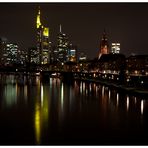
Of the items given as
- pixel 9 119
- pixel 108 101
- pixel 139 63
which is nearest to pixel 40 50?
pixel 139 63

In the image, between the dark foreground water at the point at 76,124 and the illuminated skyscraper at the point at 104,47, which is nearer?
the dark foreground water at the point at 76,124

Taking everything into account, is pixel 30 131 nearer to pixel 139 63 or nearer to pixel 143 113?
pixel 143 113

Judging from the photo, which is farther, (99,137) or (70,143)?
(99,137)

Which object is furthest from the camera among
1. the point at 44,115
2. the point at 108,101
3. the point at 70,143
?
the point at 108,101

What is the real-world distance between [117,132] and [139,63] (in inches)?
2390

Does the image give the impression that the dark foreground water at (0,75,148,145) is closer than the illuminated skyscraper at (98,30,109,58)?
Yes

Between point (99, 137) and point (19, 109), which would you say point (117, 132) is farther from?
point (19, 109)

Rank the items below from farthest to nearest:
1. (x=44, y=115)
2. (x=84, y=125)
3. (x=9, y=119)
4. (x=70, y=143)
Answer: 1. (x=44, y=115)
2. (x=9, y=119)
3. (x=84, y=125)
4. (x=70, y=143)

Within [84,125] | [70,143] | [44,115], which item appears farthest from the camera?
[44,115]

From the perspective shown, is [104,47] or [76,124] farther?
[104,47]

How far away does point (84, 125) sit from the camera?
24062mm

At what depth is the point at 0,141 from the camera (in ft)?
60.5

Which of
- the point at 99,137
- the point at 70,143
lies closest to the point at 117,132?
the point at 99,137

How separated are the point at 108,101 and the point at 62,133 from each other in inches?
769
